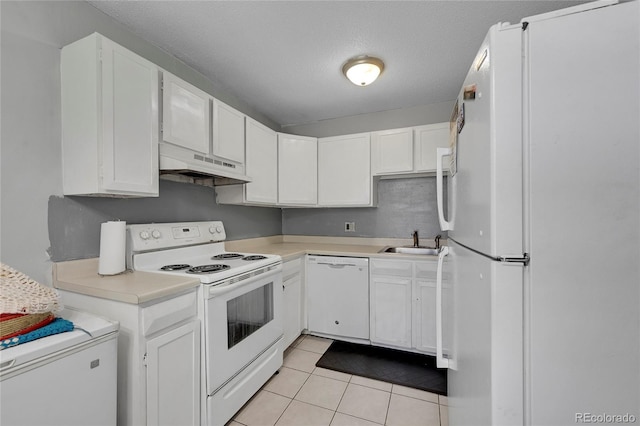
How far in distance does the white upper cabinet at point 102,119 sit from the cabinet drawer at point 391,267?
190 centimetres

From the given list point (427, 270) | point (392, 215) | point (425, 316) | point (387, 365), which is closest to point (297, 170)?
point (392, 215)

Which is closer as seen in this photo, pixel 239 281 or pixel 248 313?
pixel 239 281

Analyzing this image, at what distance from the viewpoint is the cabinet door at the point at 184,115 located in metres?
1.59

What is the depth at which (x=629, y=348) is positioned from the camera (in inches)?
22.4

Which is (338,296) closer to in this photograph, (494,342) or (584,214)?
(494,342)

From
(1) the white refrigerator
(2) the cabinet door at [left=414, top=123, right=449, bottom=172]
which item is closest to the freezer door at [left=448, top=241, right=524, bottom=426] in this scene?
(1) the white refrigerator

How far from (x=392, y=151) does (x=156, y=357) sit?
2.51 meters

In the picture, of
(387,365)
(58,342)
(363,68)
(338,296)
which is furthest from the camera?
(338,296)

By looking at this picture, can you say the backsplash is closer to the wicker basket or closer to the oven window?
the wicker basket

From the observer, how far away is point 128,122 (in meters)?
1.37

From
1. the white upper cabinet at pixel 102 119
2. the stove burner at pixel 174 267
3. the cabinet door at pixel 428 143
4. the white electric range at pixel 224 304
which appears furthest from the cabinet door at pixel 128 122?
the cabinet door at pixel 428 143

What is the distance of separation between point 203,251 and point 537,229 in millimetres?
2069

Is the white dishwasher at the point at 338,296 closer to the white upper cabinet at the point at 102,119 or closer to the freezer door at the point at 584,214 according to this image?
the white upper cabinet at the point at 102,119

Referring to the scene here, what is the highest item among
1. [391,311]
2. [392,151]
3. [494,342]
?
[392,151]
